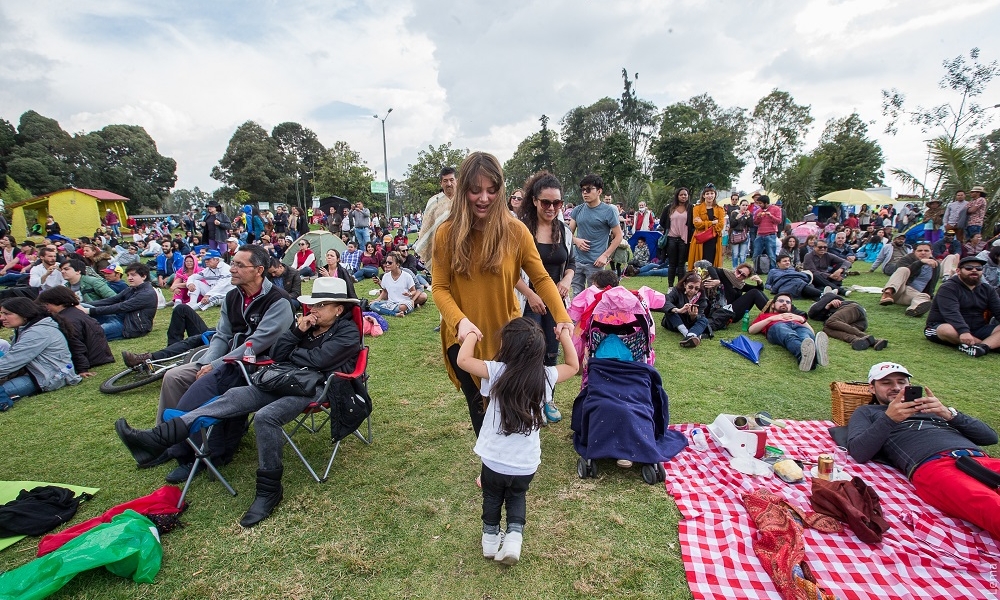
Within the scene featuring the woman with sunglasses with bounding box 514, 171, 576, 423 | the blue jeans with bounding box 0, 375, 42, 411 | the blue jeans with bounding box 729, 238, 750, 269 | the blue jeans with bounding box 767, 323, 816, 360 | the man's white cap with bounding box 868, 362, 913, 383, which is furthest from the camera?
the blue jeans with bounding box 729, 238, 750, 269

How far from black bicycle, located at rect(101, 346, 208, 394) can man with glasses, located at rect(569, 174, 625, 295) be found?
4617 millimetres

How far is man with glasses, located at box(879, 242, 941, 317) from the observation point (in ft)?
25.5

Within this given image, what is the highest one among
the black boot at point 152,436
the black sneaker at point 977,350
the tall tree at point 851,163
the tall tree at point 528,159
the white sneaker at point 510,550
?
the tall tree at point 528,159

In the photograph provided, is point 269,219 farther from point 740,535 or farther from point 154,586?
point 740,535

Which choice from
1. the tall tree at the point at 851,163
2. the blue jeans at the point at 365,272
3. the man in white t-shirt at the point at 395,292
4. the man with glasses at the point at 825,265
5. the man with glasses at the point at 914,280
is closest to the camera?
the man with glasses at the point at 914,280

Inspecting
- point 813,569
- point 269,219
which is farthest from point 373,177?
point 813,569

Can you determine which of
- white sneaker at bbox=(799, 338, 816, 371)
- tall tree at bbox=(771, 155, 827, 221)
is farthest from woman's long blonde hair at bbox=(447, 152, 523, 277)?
tall tree at bbox=(771, 155, 827, 221)

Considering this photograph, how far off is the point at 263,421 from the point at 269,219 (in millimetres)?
19911

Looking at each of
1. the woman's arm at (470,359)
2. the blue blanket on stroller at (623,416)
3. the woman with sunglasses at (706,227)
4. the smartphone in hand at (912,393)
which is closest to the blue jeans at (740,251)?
the woman with sunglasses at (706,227)

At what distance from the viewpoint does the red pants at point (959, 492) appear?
257cm

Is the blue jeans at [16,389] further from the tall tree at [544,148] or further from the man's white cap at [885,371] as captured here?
the tall tree at [544,148]

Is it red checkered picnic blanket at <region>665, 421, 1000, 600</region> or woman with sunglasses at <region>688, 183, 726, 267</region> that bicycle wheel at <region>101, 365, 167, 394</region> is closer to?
red checkered picnic blanket at <region>665, 421, 1000, 600</region>

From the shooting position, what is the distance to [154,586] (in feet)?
8.36

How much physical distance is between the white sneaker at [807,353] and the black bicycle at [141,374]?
23.4 ft
